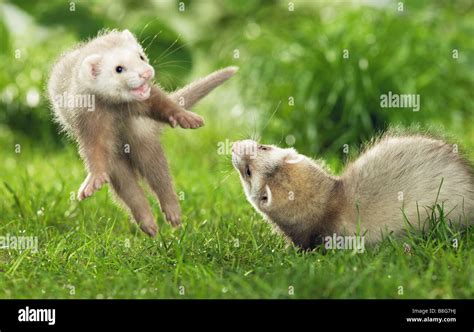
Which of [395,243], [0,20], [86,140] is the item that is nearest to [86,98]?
[86,140]

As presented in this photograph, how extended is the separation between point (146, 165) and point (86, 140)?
1.39 feet

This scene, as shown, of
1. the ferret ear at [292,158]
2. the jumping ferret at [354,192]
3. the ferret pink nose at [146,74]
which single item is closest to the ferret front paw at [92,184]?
the ferret pink nose at [146,74]

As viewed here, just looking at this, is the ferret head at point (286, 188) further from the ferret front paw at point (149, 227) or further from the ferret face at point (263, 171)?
the ferret front paw at point (149, 227)

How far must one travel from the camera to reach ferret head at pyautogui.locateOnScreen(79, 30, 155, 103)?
152 inches

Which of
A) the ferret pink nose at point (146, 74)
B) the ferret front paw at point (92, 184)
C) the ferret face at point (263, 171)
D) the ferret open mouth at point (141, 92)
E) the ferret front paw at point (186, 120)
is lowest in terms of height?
the ferret front paw at point (92, 184)

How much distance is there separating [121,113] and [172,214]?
0.66 m

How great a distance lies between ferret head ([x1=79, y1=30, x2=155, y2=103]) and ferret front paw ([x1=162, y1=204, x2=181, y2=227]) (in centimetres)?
72

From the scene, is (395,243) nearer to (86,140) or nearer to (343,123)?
(86,140)

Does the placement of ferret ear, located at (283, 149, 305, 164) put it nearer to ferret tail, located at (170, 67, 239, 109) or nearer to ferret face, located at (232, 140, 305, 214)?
ferret face, located at (232, 140, 305, 214)

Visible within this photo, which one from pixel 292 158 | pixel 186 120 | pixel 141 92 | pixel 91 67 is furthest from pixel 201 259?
pixel 91 67

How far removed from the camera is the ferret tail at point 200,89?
436 centimetres

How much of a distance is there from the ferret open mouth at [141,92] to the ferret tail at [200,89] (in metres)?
0.46
